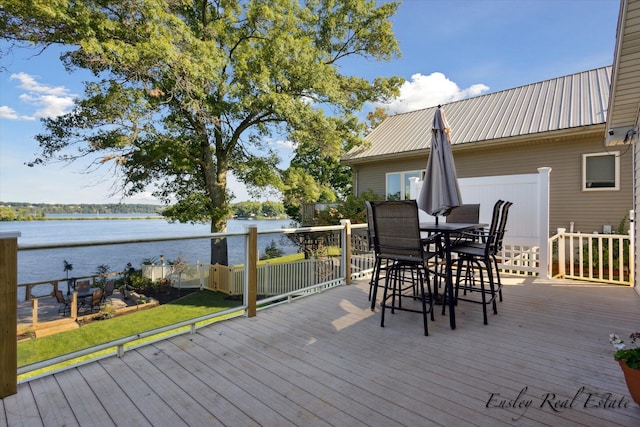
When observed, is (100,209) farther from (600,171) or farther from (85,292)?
(600,171)

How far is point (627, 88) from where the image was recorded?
12.9 ft

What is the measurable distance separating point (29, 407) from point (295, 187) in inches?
423

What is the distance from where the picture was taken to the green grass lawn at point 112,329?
7.59ft

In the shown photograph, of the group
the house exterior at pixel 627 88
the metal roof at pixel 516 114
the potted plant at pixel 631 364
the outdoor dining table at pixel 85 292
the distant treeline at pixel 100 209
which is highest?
the metal roof at pixel 516 114

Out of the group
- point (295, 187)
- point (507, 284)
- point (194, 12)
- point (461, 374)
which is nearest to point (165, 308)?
point (461, 374)

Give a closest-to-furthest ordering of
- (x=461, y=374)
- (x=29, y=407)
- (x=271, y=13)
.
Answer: (x=29, y=407) < (x=461, y=374) < (x=271, y=13)

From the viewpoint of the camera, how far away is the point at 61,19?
289 inches

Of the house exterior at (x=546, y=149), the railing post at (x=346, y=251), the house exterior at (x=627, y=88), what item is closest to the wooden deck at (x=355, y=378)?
the railing post at (x=346, y=251)

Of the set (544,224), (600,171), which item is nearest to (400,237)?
(544,224)

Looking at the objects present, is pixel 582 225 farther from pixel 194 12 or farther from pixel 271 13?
pixel 194 12

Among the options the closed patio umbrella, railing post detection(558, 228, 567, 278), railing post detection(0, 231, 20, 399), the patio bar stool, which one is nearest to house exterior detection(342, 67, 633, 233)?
railing post detection(558, 228, 567, 278)

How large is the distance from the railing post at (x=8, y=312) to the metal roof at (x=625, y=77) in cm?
526

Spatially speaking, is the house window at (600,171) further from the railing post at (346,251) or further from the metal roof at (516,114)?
the railing post at (346,251)

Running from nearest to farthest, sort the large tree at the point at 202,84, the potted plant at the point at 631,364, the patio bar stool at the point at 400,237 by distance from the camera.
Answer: the potted plant at the point at 631,364 → the patio bar stool at the point at 400,237 → the large tree at the point at 202,84
